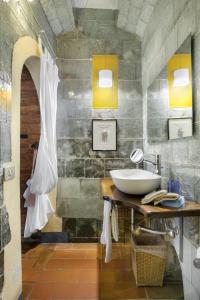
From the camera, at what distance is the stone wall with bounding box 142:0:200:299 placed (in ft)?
5.61

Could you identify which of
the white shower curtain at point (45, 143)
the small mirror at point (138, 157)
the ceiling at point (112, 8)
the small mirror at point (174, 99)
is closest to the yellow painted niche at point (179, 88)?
the small mirror at point (174, 99)

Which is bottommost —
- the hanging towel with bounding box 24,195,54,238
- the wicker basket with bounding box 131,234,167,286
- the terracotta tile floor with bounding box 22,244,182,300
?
the terracotta tile floor with bounding box 22,244,182,300

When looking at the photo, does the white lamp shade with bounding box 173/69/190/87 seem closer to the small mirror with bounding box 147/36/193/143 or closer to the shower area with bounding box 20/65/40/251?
the small mirror with bounding box 147/36/193/143

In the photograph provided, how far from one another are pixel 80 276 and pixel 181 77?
2078 mm

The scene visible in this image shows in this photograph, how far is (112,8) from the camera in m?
3.44

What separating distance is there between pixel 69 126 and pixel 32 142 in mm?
548

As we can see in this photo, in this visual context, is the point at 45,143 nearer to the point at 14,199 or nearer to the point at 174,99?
the point at 14,199

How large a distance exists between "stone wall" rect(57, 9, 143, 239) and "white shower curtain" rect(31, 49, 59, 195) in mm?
702

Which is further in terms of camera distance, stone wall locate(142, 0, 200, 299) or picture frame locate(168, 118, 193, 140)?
picture frame locate(168, 118, 193, 140)

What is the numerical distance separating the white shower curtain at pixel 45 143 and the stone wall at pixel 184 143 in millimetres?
1137

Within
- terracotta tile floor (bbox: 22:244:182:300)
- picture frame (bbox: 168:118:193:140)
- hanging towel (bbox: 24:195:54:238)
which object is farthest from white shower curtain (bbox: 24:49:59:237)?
picture frame (bbox: 168:118:193:140)

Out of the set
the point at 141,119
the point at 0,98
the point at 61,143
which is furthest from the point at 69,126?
the point at 0,98

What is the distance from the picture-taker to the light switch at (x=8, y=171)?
1.77m

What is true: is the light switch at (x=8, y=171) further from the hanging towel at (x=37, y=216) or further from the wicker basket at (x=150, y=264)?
the wicker basket at (x=150, y=264)
